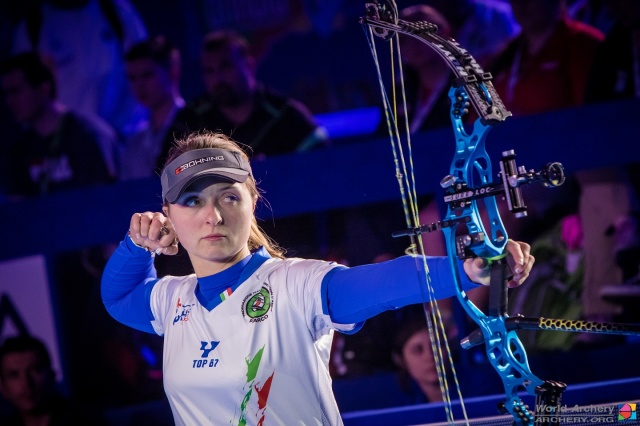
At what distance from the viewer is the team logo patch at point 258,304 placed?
1.97m

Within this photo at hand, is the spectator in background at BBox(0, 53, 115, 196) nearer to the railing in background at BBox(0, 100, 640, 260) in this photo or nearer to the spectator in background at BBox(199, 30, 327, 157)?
the railing in background at BBox(0, 100, 640, 260)

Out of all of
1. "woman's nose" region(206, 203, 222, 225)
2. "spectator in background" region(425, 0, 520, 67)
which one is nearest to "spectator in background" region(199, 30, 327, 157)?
"spectator in background" region(425, 0, 520, 67)

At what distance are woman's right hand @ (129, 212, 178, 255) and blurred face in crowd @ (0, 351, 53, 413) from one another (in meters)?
2.66

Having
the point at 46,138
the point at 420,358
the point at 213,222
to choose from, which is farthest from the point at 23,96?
the point at 213,222

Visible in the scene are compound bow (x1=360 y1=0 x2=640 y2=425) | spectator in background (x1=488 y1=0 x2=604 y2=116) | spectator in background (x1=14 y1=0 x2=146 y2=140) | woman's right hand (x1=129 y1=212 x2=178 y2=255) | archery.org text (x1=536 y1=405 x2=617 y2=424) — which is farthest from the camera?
spectator in background (x1=14 y1=0 x2=146 y2=140)

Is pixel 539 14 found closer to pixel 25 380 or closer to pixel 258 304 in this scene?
pixel 258 304

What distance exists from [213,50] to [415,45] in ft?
4.05

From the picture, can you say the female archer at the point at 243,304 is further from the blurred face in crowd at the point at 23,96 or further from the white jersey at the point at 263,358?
the blurred face in crowd at the point at 23,96

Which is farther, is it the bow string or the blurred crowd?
the blurred crowd

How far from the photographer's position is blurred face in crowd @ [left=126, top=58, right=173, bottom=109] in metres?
4.92

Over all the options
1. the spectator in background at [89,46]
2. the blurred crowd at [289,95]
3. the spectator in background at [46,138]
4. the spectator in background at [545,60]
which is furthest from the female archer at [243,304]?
the spectator in background at [89,46]

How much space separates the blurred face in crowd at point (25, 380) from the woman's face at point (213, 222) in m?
Answer: 2.92

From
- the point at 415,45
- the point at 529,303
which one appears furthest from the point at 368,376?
the point at 415,45

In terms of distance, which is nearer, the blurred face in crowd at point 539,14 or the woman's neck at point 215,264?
the woman's neck at point 215,264
